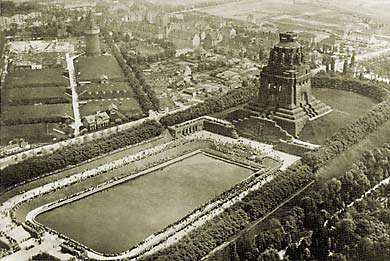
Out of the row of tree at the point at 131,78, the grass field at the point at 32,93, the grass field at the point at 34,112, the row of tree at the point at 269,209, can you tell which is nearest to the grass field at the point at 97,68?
the row of tree at the point at 131,78

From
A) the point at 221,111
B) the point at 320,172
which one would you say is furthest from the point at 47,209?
the point at 221,111

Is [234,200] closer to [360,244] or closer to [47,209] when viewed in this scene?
[360,244]

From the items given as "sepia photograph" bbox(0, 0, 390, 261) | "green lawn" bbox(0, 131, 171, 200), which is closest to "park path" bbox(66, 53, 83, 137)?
"sepia photograph" bbox(0, 0, 390, 261)

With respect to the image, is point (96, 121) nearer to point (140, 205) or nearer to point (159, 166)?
point (159, 166)

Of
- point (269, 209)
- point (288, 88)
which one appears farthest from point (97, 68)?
point (269, 209)

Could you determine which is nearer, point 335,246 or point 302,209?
point 335,246

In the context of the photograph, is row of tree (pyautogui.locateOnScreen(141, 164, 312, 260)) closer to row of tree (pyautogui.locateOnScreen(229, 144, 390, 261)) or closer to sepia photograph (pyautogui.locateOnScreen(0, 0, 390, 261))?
sepia photograph (pyautogui.locateOnScreen(0, 0, 390, 261))
